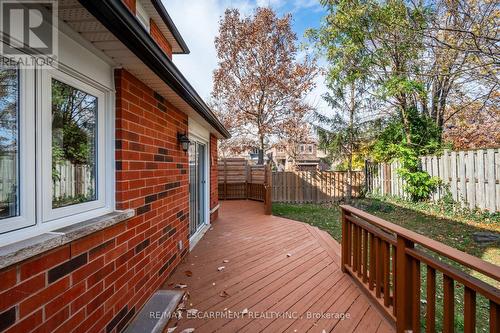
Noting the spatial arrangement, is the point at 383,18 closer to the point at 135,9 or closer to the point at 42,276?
the point at 135,9

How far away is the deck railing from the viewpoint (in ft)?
5.08

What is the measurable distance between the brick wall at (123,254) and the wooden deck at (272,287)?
55 cm

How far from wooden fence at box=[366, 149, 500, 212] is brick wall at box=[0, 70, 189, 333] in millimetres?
7588

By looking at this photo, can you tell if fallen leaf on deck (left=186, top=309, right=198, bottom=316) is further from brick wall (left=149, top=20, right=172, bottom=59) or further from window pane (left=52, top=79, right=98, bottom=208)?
brick wall (left=149, top=20, right=172, bottom=59)

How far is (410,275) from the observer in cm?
224

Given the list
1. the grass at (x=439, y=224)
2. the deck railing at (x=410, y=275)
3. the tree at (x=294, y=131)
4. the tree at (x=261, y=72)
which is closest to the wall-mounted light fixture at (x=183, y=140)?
the deck railing at (x=410, y=275)

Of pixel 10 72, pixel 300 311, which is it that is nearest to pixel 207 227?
pixel 300 311

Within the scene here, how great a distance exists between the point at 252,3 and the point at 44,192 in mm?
14857

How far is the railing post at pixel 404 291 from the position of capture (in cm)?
223

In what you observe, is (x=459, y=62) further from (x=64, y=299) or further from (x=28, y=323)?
(x=28, y=323)

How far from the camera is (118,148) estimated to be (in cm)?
237
